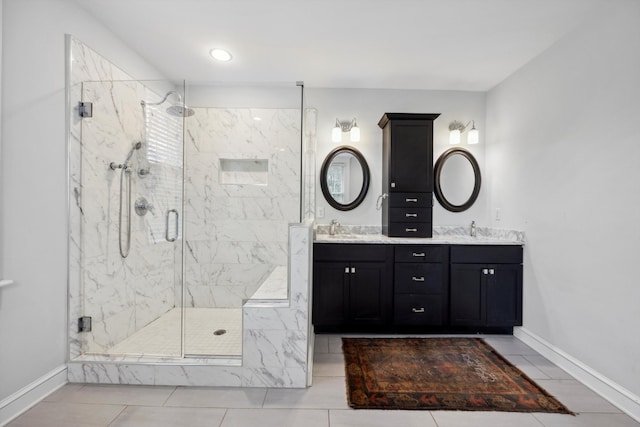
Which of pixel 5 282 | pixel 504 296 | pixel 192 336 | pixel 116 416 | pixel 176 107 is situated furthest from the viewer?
pixel 504 296

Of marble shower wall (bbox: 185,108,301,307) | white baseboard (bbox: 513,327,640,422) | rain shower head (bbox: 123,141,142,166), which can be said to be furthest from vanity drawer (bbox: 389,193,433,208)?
rain shower head (bbox: 123,141,142,166)

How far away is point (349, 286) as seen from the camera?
276 centimetres

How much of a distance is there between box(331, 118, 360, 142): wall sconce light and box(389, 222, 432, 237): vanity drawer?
101 cm

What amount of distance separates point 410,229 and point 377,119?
1259mm

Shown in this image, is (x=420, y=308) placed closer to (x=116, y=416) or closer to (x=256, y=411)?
(x=256, y=411)

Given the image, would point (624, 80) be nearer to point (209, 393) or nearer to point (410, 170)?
point (410, 170)

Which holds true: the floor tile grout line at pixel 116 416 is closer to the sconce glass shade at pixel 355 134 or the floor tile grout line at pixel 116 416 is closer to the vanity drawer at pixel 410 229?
the vanity drawer at pixel 410 229

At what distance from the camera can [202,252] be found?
8.19ft

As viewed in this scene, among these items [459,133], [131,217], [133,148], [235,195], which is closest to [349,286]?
[235,195]

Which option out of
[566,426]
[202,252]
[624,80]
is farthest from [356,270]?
[624,80]

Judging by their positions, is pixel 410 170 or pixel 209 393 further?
pixel 410 170

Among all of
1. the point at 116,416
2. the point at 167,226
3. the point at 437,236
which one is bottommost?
the point at 116,416

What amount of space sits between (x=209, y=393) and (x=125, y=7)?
2584mm

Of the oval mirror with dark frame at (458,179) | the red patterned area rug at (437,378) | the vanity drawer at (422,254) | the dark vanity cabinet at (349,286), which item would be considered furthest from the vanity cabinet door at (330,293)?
the oval mirror with dark frame at (458,179)
